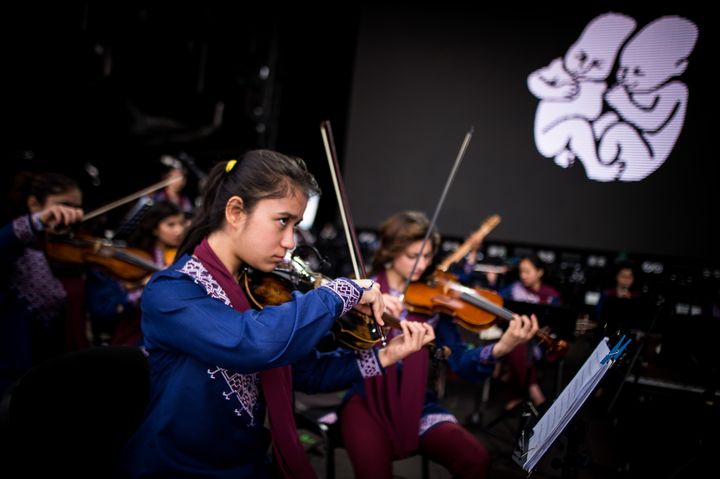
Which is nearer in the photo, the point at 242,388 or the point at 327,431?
the point at 242,388

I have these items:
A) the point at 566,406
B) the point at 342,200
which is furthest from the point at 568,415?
the point at 342,200

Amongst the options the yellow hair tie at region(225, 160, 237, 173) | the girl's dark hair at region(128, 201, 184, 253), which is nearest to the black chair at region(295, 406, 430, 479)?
the yellow hair tie at region(225, 160, 237, 173)

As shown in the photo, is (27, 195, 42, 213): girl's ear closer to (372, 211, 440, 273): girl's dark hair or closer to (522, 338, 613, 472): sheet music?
(372, 211, 440, 273): girl's dark hair

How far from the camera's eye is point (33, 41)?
335 centimetres

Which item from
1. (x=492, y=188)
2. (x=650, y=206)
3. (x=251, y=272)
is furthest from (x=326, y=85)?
(x=251, y=272)

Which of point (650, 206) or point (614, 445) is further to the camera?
point (650, 206)

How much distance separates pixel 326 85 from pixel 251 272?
6.72 meters

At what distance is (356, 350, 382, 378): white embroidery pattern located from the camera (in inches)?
56.8

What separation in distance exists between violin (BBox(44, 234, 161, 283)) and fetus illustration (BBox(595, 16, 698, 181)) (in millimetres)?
3868

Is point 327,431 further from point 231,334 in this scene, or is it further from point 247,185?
point 247,185

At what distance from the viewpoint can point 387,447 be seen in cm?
162

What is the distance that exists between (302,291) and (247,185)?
1.26 feet

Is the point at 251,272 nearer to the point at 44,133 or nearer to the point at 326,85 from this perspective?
the point at 44,133

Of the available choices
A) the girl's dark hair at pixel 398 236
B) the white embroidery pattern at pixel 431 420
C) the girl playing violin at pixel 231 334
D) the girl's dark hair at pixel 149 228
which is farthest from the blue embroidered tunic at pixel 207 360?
the girl's dark hair at pixel 149 228
